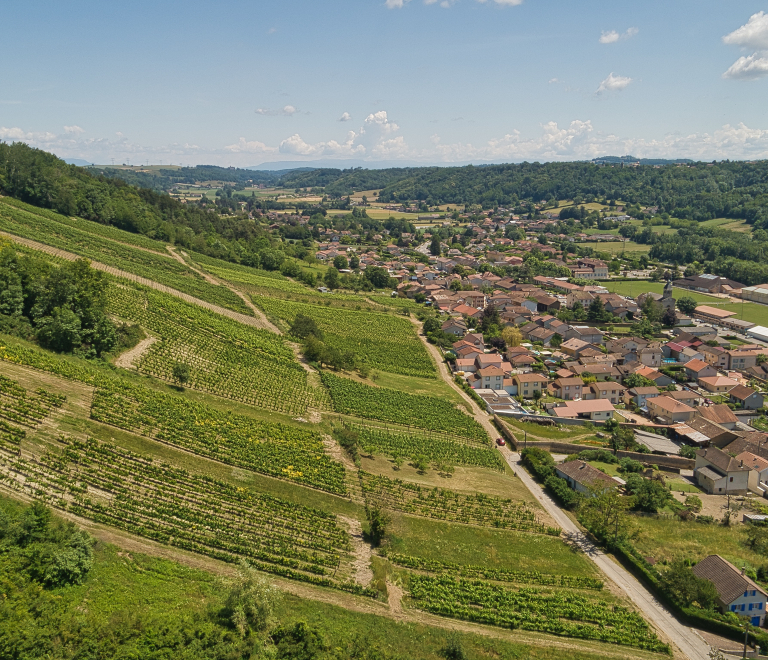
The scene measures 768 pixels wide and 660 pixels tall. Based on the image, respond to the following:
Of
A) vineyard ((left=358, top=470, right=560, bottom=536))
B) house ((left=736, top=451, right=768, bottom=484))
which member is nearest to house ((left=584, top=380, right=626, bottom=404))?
house ((left=736, top=451, right=768, bottom=484))

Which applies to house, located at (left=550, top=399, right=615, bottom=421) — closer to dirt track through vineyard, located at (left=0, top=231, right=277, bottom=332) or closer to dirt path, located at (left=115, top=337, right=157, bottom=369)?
dirt track through vineyard, located at (left=0, top=231, right=277, bottom=332)

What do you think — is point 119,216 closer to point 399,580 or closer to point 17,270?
point 17,270

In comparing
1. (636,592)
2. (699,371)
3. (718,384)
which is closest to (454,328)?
(699,371)

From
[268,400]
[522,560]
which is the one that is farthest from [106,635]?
[268,400]

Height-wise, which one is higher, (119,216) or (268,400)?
(119,216)

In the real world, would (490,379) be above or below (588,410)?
above

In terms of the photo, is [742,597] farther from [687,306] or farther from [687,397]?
[687,306]
